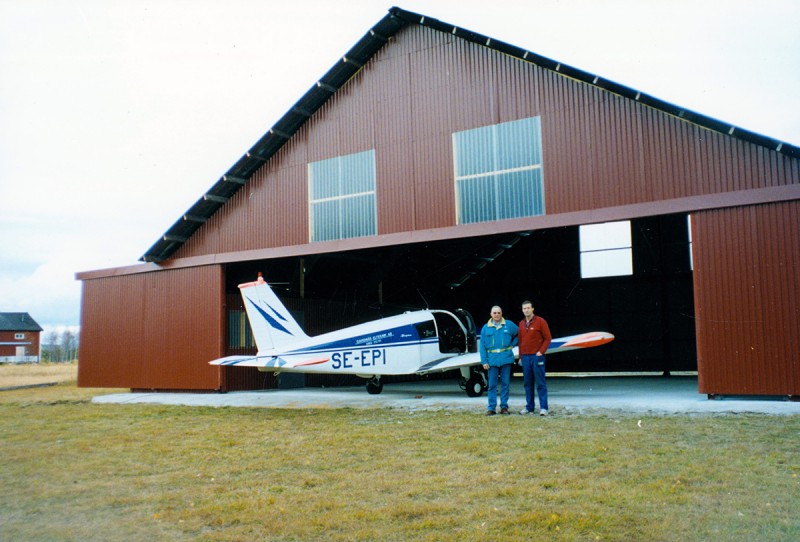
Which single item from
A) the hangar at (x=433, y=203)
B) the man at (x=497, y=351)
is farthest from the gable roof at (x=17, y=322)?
the man at (x=497, y=351)

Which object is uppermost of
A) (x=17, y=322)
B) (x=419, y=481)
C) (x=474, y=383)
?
(x=17, y=322)

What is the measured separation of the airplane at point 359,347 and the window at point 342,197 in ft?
6.69

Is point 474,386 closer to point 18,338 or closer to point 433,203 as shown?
point 433,203

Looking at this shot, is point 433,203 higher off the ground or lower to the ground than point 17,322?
higher

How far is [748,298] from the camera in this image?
11531mm

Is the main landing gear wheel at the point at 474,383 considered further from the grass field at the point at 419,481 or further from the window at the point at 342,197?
the grass field at the point at 419,481

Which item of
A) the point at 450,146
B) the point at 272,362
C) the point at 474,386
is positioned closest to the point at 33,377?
the point at 272,362

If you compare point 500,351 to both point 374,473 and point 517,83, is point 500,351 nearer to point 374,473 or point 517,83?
point 374,473

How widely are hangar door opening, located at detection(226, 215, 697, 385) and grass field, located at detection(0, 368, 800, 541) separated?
1331cm

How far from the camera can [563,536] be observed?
184 inches

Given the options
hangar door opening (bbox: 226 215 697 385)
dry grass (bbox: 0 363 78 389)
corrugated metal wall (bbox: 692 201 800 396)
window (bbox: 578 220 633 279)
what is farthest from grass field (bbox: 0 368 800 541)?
dry grass (bbox: 0 363 78 389)

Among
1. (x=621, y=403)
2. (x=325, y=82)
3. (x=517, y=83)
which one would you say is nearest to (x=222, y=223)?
(x=325, y=82)

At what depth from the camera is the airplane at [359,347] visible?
596 inches

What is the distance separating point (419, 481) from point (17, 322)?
269 ft
